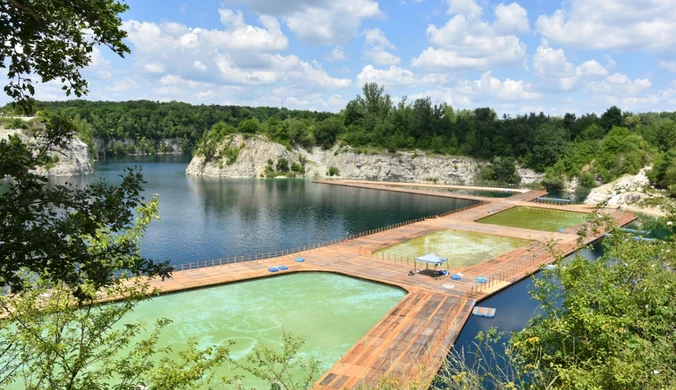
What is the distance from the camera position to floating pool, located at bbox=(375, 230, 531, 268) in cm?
4441

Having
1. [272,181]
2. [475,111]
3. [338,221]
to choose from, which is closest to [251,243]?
[338,221]

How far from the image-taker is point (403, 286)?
34.7 m

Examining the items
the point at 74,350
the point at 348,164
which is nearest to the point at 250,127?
the point at 348,164

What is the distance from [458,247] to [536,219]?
956 inches

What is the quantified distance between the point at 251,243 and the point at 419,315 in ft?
82.2

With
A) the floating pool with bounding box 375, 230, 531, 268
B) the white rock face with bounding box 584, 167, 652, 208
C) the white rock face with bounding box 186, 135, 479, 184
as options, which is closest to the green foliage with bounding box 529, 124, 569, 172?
the white rock face with bounding box 186, 135, 479, 184

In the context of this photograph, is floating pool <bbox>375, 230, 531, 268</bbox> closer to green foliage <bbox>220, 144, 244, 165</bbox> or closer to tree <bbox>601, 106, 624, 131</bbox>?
green foliage <bbox>220, 144, 244, 165</bbox>

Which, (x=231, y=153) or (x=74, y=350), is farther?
(x=231, y=153)

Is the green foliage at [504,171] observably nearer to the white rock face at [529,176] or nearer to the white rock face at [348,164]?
the white rock face at [529,176]

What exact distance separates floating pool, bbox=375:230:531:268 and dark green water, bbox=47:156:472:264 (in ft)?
29.3

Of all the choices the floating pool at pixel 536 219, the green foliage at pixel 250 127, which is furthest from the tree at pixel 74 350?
the green foliage at pixel 250 127

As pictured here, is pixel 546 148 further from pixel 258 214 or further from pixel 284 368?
pixel 284 368

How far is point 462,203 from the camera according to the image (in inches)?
3258

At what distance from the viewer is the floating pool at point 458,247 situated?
1748 inches
